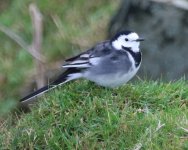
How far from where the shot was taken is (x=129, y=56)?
7039 millimetres

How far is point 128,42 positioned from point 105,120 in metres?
1.13

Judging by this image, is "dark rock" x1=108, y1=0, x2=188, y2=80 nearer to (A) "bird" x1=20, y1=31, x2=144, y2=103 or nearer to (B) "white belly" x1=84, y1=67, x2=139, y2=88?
(A) "bird" x1=20, y1=31, x2=144, y2=103

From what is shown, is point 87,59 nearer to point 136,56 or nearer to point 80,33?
point 136,56

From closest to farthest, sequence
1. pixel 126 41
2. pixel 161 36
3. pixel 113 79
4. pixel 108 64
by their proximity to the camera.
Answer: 1. pixel 113 79
2. pixel 108 64
3. pixel 126 41
4. pixel 161 36

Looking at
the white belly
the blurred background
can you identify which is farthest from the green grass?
the blurred background

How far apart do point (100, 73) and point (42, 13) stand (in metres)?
5.85

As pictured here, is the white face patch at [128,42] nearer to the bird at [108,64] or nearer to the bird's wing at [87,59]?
the bird at [108,64]

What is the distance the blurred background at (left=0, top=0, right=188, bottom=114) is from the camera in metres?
10.5

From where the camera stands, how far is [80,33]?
11953 mm

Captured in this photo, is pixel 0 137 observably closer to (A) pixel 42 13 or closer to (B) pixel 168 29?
(B) pixel 168 29

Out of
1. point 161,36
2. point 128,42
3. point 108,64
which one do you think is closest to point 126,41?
point 128,42

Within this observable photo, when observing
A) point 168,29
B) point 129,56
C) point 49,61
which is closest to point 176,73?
point 168,29

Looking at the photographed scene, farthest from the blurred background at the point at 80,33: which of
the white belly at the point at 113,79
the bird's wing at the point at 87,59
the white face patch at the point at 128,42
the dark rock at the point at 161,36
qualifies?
the white belly at the point at 113,79

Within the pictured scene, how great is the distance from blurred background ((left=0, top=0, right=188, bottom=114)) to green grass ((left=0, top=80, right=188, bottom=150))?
2750mm
